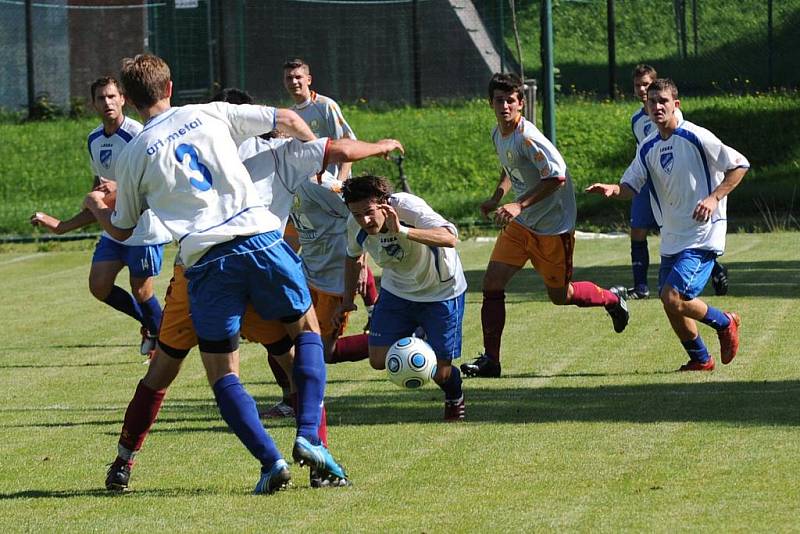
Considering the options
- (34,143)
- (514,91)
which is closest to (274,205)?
(514,91)

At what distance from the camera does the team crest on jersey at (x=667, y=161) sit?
30.2ft

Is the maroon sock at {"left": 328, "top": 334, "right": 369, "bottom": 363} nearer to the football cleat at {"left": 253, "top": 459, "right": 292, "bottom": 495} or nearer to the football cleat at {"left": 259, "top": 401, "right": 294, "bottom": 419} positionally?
the football cleat at {"left": 259, "top": 401, "right": 294, "bottom": 419}

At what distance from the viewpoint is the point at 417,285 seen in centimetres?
810

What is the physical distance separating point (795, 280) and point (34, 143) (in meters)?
17.8

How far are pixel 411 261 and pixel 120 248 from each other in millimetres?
Answer: 3451

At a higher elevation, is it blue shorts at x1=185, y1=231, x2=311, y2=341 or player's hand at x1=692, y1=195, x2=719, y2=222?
player's hand at x1=692, y1=195, x2=719, y2=222

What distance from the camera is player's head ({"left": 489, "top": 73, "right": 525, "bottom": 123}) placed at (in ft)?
31.1

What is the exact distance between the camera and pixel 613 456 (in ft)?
22.1

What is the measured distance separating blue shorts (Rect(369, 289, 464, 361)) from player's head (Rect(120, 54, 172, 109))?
95.0 inches

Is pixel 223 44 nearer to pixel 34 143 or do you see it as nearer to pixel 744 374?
pixel 34 143

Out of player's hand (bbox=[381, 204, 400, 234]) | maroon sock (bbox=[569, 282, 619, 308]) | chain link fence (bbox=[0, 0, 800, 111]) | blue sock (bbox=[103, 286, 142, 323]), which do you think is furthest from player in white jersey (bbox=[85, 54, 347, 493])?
chain link fence (bbox=[0, 0, 800, 111])

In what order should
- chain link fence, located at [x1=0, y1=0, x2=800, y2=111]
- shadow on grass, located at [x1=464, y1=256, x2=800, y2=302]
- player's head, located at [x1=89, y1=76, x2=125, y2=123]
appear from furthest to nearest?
1. chain link fence, located at [x1=0, y1=0, x2=800, y2=111]
2. shadow on grass, located at [x1=464, y1=256, x2=800, y2=302]
3. player's head, located at [x1=89, y1=76, x2=125, y2=123]

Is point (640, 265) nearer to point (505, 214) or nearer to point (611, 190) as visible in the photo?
point (611, 190)

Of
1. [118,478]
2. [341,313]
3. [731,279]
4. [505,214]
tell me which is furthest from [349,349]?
[731,279]
